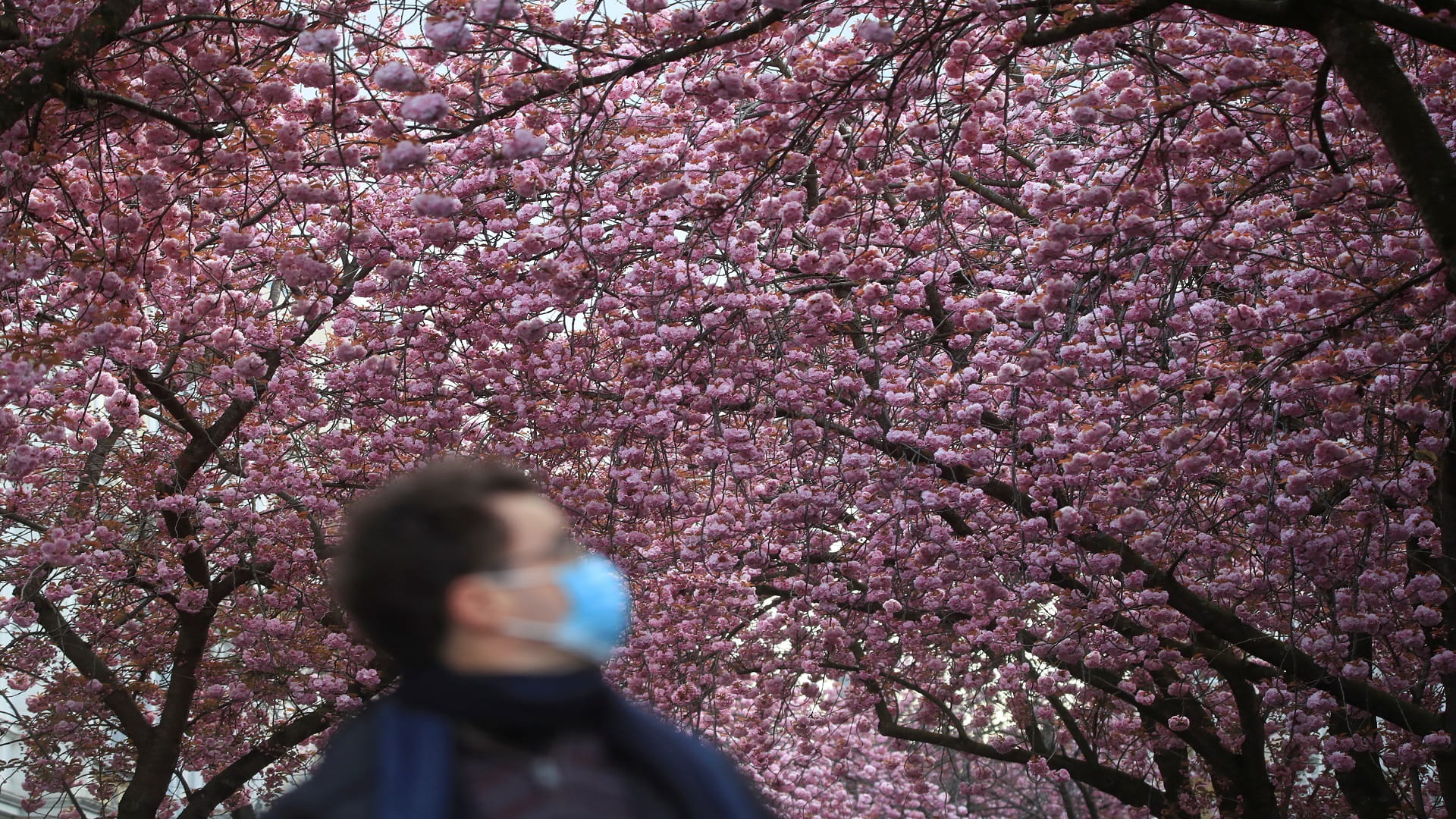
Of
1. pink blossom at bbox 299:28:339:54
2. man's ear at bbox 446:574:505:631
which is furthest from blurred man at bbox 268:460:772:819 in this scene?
pink blossom at bbox 299:28:339:54

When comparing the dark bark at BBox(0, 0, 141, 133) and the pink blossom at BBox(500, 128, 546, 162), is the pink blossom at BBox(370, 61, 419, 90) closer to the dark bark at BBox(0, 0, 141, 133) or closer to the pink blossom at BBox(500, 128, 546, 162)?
the pink blossom at BBox(500, 128, 546, 162)

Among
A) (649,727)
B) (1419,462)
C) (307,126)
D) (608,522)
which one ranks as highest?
(307,126)

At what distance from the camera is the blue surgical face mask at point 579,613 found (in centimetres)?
150

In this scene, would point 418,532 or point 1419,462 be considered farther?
point 1419,462

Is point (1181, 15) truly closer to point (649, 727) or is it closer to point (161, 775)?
point (649, 727)

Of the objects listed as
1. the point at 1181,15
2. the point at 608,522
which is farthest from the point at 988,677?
the point at 1181,15

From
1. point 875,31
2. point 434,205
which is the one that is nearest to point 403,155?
point 434,205

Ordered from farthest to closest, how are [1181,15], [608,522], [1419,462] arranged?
[608,522] < [1419,462] < [1181,15]

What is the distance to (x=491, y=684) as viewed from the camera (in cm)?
148

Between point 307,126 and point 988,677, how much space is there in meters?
7.32

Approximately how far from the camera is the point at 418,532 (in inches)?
59.6

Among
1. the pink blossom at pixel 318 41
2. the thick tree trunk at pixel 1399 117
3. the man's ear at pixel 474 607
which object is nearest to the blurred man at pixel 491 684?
the man's ear at pixel 474 607

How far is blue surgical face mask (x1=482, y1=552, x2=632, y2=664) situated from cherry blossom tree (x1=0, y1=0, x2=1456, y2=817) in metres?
3.08

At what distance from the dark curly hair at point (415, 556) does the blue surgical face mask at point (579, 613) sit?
0.05 metres
